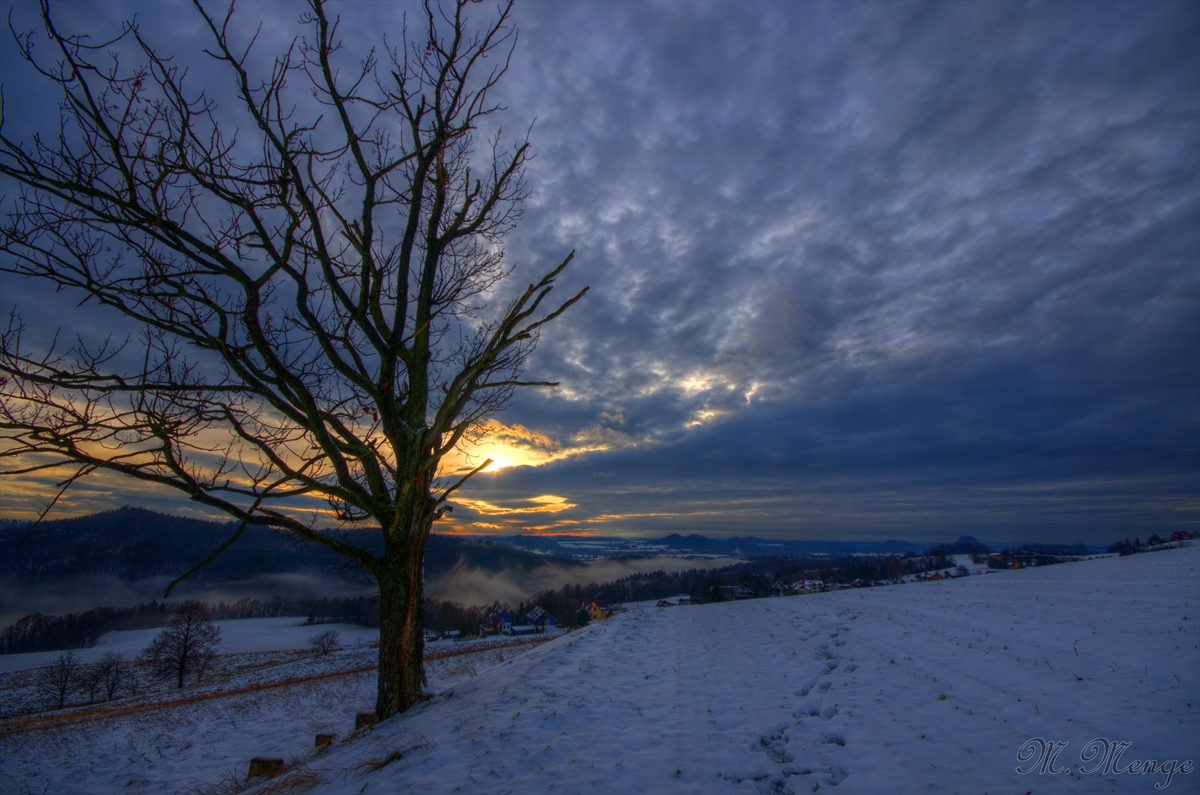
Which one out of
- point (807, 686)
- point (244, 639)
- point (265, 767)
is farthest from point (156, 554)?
point (807, 686)

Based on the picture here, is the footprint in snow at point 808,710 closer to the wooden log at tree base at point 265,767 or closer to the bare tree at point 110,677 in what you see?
the wooden log at tree base at point 265,767

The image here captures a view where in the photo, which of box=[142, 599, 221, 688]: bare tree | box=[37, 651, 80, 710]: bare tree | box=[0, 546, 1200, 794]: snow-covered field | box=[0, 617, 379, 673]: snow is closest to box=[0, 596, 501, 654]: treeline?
box=[0, 617, 379, 673]: snow

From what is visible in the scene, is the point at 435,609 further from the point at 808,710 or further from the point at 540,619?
the point at 808,710

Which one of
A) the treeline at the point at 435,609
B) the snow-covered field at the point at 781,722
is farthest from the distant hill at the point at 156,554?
the snow-covered field at the point at 781,722

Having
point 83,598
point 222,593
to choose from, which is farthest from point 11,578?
point 222,593

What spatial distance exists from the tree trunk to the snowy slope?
1.62 ft

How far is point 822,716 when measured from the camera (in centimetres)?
636

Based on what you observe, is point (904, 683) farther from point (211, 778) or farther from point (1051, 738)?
point (211, 778)

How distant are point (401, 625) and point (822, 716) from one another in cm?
631

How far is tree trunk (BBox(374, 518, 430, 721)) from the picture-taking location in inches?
270

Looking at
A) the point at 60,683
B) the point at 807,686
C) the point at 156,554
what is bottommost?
the point at 156,554

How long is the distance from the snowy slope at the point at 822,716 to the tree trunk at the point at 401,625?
1.62 feet

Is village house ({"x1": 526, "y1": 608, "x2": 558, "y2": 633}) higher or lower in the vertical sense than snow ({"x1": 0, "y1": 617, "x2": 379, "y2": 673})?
higher

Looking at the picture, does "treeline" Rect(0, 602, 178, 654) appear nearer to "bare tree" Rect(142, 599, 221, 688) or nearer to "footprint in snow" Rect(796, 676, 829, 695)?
"bare tree" Rect(142, 599, 221, 688)
